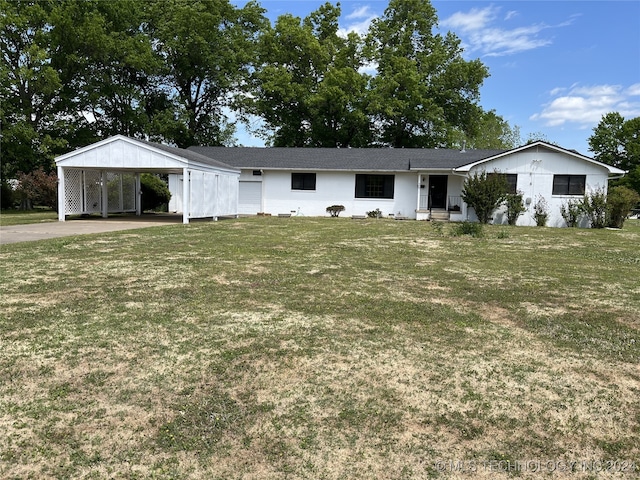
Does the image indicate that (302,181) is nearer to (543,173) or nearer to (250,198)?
(250,198)

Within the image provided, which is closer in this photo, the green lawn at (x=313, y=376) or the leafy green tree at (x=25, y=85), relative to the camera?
the green lawn at (x=313, y=376)

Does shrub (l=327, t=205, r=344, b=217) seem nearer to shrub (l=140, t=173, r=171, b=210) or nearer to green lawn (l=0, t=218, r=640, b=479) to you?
shrub (l=140, t=173, r=171, b=210)

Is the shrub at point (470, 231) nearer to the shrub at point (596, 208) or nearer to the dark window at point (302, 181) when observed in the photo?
the shrub at point (596, 208)

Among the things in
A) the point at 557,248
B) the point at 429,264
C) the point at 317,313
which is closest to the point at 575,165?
the point at 557,248

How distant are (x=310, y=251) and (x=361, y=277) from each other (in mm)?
3058

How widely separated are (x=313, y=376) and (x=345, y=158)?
2281cm

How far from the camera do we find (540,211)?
20.6 meters

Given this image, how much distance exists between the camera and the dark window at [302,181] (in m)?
Result: 24.7

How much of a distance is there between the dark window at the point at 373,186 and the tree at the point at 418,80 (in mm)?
9818

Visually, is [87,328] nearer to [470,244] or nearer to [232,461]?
[232,461]

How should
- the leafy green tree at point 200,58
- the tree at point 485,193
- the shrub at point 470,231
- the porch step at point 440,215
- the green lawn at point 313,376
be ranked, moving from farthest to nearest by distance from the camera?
the leafy green tree at point 200,58
the porch step at point 440,215
the tree at point 485,193
the shrub at point 470,231
the green lawn at point 313,376

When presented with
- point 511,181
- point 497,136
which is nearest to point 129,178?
point 511,181

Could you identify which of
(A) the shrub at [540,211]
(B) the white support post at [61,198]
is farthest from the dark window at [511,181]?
(B) the white support post at [61,198]

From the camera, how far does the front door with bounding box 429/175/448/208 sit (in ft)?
76.9
